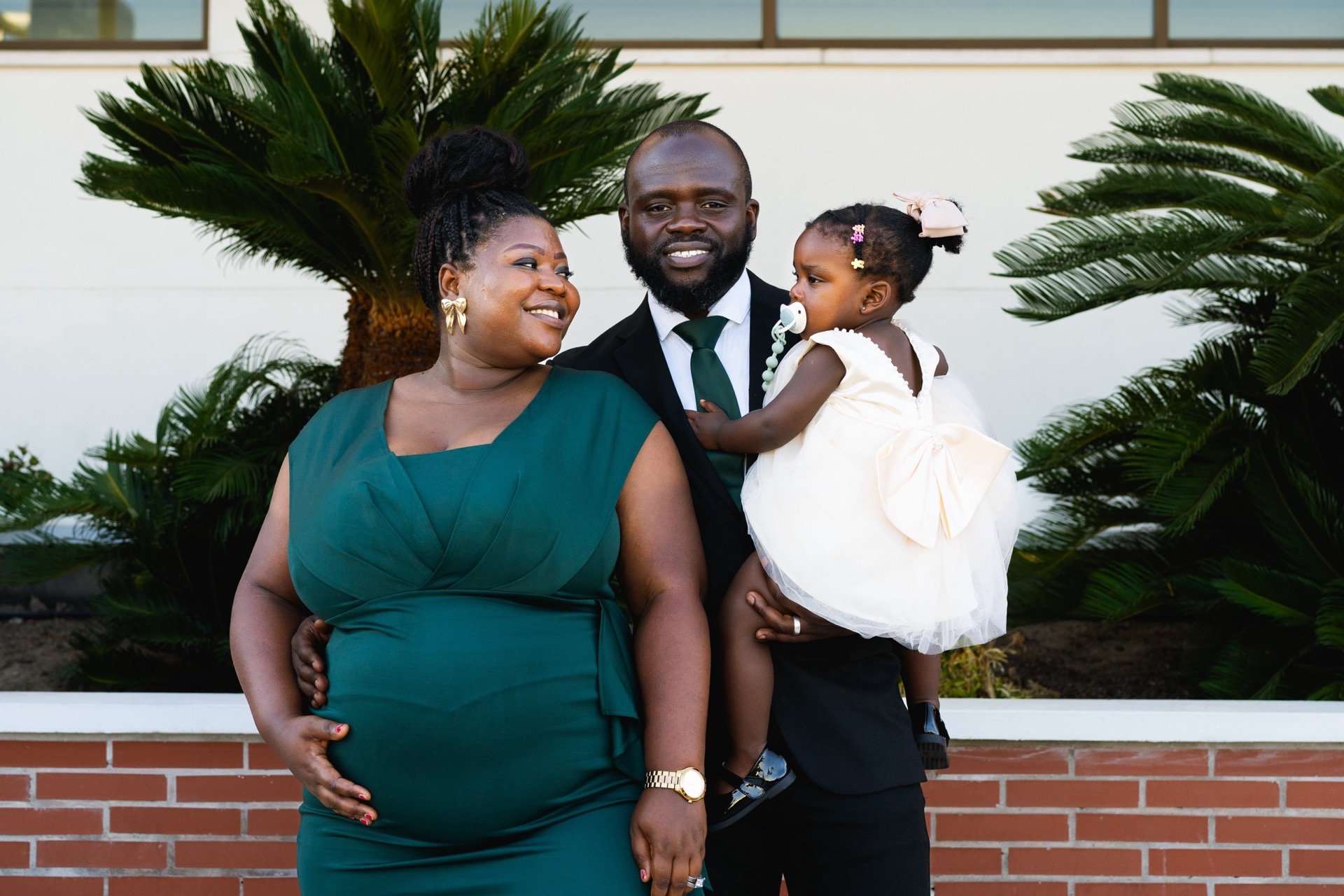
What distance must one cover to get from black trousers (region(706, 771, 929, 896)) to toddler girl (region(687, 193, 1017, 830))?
7 cm

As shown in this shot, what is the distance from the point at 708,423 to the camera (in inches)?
103

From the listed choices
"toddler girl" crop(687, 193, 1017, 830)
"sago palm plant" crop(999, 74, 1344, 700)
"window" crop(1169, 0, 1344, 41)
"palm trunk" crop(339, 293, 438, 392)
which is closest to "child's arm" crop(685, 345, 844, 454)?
"toddler girl" crop(687, 193, 1017, 830)

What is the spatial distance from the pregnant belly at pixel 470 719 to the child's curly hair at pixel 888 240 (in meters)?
0.97

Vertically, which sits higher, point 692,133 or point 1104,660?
point 692,133

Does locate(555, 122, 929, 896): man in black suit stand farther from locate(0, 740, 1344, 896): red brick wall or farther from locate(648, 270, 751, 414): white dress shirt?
locate(0, 740, 1344, 896): red brick wall

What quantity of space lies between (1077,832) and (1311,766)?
667 millimetres

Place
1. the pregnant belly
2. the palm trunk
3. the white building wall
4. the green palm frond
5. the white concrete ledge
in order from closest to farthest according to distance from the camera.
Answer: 1. the pregnant belly
2. the white concrete ledge
3. the green palm frond
4. the palm trunk
5. the white building wall

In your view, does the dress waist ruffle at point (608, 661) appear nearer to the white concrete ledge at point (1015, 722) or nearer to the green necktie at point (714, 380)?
the green necktie at point (714, 380)

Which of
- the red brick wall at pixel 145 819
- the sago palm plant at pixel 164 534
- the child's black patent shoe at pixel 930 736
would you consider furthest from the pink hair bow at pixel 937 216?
the sago palm plant at pixel 164 534

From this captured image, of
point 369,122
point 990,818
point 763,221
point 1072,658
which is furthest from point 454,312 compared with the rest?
point 763,221

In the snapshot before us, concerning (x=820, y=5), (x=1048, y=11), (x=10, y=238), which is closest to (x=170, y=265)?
(x=10, y=238)

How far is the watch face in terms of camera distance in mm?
2264

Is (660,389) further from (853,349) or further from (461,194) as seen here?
(461,194)

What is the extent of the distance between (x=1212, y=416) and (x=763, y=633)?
150 inches
